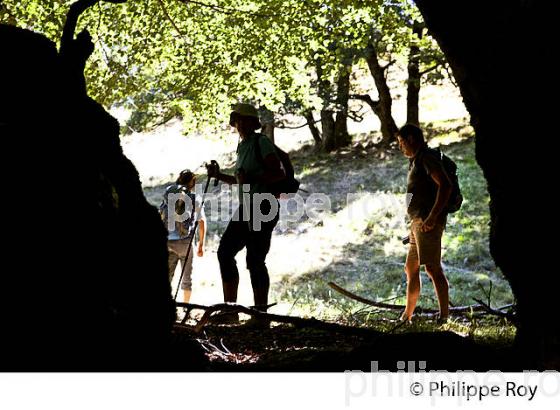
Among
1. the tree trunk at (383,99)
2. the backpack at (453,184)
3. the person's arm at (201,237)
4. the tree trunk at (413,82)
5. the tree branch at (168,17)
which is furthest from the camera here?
the tree trunk at (383,99)

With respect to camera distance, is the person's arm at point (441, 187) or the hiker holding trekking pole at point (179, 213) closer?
the person's arm at point (441, 187)

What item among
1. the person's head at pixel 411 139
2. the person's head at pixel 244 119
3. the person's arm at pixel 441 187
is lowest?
the person's arm at pixel 441 187

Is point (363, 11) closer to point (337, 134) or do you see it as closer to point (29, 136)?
point (29, 136)

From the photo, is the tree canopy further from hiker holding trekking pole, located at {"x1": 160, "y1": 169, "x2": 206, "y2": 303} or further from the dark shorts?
the dark shorts

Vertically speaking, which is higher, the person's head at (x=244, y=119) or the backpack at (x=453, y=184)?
the person's head at (x=244, y=119)

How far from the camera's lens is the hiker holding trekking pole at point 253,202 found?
6.89 m

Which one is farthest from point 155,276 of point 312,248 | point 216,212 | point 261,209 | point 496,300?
point 216,212

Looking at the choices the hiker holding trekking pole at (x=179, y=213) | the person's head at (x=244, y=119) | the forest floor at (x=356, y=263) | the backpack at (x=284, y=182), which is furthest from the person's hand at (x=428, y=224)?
the hiker holding trekking pole at (x=179, y=213)

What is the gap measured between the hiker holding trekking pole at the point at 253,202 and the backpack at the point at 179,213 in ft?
5.31

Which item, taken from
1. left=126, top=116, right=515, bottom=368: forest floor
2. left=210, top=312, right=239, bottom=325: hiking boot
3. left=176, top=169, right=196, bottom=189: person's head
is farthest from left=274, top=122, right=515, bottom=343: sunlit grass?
left=176, top=169, right=196, bottom=189: person's head

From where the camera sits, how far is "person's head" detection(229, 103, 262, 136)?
711cm

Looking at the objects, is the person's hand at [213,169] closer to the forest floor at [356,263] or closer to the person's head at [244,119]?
the person's head at [244,119]

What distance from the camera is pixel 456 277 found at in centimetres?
1336

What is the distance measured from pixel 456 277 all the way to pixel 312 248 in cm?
434
